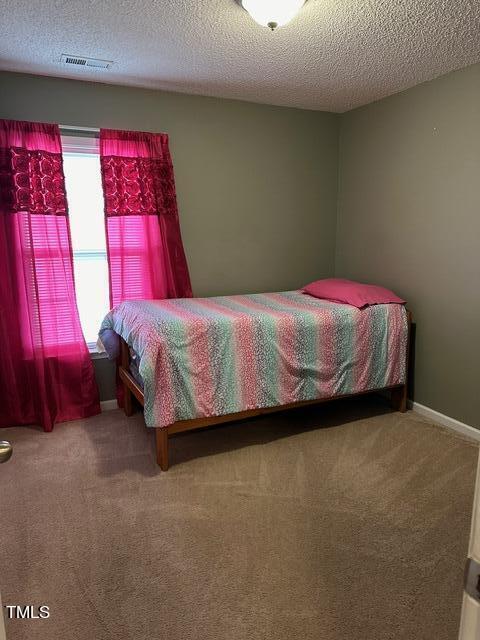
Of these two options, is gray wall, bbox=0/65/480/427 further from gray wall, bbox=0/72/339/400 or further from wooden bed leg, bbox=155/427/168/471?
wooden bed leg, bbox=155/427/168/471

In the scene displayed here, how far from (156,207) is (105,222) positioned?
38cm

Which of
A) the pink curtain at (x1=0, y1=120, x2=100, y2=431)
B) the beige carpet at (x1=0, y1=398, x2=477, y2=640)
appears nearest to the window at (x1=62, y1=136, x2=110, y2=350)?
the pink curtain at (x1=0, y1=120, x2=100, y2=431)

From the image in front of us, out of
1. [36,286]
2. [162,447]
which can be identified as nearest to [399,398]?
[162,447]

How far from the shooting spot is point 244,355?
2.74 meters

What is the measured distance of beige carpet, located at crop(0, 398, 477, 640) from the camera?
5.37ft

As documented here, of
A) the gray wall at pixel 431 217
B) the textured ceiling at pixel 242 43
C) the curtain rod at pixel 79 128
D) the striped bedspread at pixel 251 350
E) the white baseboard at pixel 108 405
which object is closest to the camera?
the textured ceiling at pixel 242 43

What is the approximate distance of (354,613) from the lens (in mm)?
1654

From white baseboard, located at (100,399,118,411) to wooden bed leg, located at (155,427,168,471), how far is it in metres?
1.04

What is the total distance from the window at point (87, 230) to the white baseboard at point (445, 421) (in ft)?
7.92

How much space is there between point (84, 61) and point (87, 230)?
110 cm

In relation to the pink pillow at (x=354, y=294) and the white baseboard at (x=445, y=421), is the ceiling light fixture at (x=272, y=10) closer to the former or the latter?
the pink pillow at (x=354, y=294)

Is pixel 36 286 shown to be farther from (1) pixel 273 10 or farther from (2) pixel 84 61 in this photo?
(1) pixel 273 10

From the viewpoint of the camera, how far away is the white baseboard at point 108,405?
11.5ft

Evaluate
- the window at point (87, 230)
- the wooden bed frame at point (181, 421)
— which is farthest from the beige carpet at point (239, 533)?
the window at point (87, 230)
